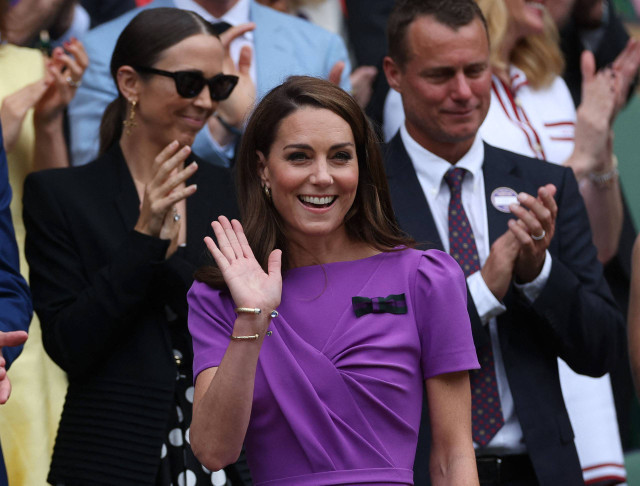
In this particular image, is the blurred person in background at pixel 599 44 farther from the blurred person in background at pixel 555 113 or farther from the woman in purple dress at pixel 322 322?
the woman in purple dress at pixel 322 322

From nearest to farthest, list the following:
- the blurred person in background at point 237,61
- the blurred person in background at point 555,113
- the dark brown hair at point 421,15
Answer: the dark brown hair at point 421,15, the blurred person in background at point 237,61, the blurred person in background at point 555,113

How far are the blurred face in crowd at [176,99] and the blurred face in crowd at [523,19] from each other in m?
1.65

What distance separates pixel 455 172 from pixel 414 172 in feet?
0.46

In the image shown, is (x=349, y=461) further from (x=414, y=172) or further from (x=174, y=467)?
(x=414, y=172)

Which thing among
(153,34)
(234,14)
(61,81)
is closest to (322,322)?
(153,34)

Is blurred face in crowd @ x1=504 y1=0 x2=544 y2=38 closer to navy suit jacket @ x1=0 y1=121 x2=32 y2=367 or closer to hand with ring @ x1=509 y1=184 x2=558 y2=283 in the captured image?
hand with ring @ x1=509 y1=184 x2=558 y2=283

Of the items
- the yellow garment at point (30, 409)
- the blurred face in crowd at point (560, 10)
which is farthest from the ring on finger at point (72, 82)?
the blurred face in crowd at point (560, 10)

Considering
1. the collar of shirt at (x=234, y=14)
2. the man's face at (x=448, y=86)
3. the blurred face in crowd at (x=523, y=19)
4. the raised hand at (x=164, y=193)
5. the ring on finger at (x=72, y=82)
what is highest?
the collar of shirt at (x=234, y=14)

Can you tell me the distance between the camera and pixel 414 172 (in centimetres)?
389

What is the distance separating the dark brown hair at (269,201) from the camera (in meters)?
2.97

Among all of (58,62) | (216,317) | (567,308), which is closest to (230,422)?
(216,317)

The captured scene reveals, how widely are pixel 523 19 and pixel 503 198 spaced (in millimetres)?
1461

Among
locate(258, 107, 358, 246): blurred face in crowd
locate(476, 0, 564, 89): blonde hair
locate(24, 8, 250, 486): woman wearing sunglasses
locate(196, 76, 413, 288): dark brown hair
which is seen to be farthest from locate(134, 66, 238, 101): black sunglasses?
locate(476, 0, 564, 89): blonde hair

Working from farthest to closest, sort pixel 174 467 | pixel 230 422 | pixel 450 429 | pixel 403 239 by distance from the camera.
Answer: pixel 174 467 → pixel 403 239 → pixel 450 429 → pixel 230 422
